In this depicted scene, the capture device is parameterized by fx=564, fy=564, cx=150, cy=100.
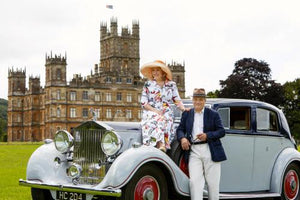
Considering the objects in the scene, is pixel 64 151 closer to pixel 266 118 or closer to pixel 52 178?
pixel 52 178

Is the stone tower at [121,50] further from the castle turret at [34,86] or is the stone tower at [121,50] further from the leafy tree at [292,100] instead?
the leafy tree at [292,100]

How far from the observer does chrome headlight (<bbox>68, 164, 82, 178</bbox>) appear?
283 inches


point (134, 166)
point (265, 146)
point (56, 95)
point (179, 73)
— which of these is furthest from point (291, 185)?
point (179, 73)

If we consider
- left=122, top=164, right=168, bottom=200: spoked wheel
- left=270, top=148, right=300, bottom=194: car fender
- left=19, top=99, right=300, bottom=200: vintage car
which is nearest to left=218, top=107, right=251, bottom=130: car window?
left=19, top=99, right=300, bottom=200: vintage car

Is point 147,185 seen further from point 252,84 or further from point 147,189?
point 252,84

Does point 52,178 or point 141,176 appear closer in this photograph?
point 141,176

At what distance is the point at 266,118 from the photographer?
8727mm

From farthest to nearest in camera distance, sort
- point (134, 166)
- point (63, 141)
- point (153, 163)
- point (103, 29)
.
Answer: point (103, 29) < point (63, 141) < point (153, 163) < point (134, 166)

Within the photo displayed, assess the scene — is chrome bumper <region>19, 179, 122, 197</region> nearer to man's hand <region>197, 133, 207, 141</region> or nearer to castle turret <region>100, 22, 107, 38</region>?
man's hand <region>197, 133, 207, 141</region>

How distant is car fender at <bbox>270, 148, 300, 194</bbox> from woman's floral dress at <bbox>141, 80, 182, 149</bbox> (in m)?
2.04

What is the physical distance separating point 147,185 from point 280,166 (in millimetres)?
2680

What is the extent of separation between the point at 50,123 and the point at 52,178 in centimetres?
8561

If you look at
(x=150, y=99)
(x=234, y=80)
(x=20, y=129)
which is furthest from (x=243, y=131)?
(x=20, y=129)

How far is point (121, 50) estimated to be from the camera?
108 meters
